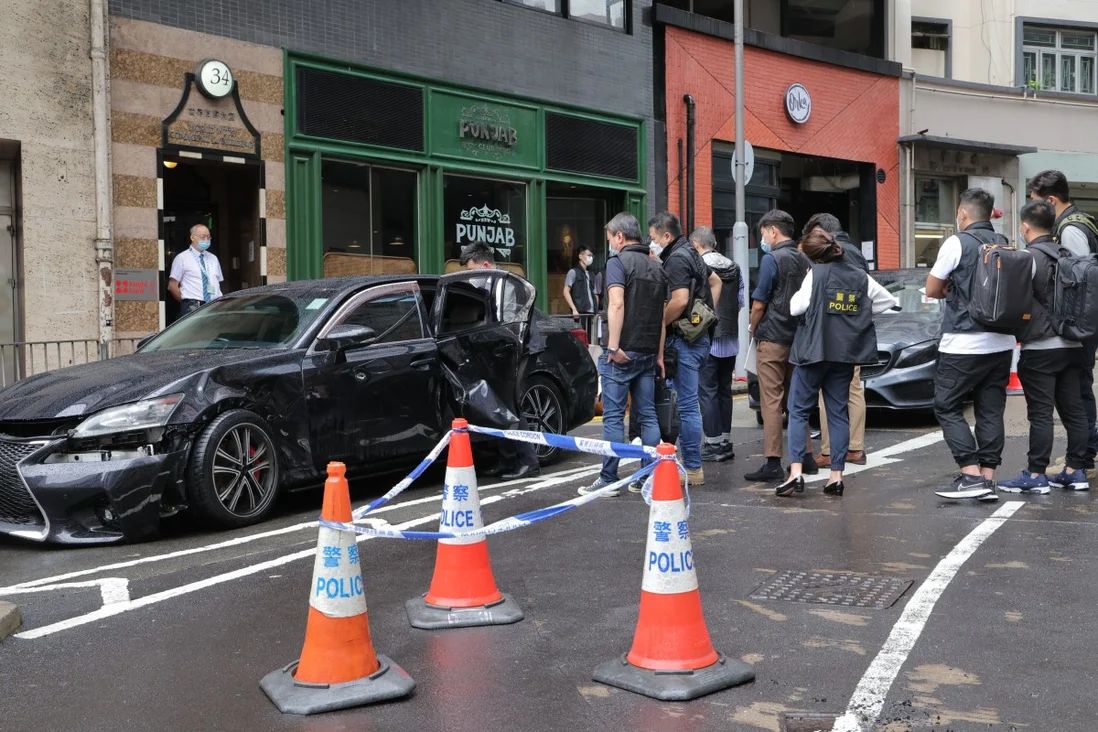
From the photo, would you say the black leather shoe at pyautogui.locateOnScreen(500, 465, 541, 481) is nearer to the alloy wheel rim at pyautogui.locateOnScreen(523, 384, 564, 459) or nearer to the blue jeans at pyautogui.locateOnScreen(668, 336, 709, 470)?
the alloy wheel rim at pyautogui.locateOnScreen(523, 384, 564, 459)

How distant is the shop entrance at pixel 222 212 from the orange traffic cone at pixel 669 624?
1122 cm

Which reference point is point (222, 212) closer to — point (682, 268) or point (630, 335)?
point (682, 268)

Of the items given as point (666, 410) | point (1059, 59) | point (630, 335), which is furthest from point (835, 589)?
point (1059, 59)

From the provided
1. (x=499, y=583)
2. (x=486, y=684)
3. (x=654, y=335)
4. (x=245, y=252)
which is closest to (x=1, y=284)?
(x=245, y=252)

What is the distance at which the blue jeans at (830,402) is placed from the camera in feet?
26.2

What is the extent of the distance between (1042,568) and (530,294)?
189 inches

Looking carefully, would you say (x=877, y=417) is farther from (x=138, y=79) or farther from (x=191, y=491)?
(x=138, y=79)

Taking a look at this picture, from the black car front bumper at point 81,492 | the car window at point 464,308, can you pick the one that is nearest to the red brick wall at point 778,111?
the car window at point 464,308

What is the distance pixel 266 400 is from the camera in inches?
296

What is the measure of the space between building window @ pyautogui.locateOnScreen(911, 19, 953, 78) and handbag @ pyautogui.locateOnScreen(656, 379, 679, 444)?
2131cm

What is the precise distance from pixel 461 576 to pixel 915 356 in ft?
24.1

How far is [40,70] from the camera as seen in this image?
12484mm

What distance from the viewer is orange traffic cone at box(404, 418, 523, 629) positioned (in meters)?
5.12

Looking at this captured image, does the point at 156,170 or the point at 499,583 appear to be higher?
the point at 156,170
